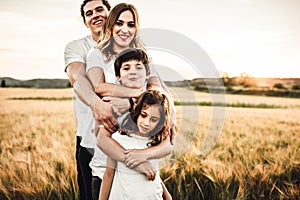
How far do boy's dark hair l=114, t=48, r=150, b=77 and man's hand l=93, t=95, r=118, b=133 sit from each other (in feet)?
0.43

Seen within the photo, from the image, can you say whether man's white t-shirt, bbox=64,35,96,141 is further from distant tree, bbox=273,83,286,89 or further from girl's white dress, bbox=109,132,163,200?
distant tree, bbox=273,83,286,89

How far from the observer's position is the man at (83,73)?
5.38 feet

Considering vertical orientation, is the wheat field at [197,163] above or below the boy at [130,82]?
below

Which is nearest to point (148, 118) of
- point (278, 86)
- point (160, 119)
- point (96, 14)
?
point (160, 119)

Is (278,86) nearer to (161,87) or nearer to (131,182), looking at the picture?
(161,87)

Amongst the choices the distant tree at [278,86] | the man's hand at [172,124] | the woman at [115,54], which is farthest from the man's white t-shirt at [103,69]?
the distant tree at [278,86]

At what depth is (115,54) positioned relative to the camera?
5.31 feet

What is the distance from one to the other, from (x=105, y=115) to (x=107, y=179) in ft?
0.91

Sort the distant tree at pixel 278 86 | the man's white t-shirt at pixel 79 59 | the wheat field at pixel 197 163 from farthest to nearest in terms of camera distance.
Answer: the distant tree at pixel 278 86, the wheat field at pixel 197 163, the man's white t-shirt at pixel 79 59

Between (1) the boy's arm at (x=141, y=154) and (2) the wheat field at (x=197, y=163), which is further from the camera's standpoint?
(2) the wheat field at (x=197, y=163)

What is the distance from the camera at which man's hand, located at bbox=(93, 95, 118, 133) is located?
5.08ft

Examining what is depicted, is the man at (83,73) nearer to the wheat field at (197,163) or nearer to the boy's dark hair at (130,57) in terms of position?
the boy's dark hair at (130,57)

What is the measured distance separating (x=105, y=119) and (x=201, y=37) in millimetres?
1107

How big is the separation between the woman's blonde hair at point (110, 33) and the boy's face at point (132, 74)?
Result: 10 centimetres
